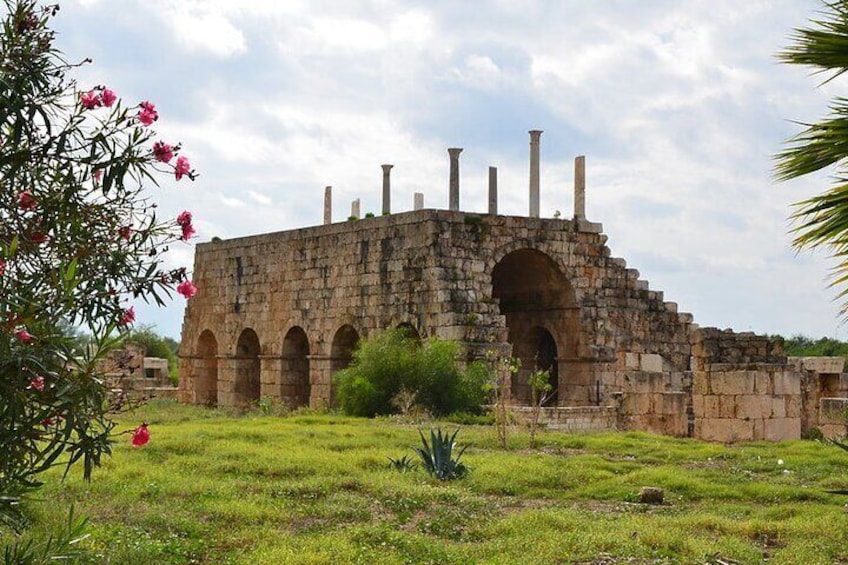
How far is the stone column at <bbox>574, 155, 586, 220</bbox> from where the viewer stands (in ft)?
84.9

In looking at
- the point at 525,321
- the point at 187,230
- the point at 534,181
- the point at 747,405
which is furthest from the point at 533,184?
the point at 187,230

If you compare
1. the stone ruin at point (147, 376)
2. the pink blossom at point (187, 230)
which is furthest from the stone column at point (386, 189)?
the pink blossom at point (187, 230)

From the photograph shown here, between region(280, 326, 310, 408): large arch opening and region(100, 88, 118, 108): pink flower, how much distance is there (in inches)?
816

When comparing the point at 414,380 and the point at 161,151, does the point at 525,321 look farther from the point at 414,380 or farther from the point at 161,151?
the point at 161,151

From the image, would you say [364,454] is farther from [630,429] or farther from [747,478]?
[630,429]

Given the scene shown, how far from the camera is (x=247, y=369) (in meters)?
29.8

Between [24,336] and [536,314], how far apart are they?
65.6 ft

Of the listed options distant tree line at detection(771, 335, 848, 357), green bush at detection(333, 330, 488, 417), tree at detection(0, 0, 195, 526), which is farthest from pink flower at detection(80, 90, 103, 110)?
distant tree line at detection(771, 335, 848, 357)

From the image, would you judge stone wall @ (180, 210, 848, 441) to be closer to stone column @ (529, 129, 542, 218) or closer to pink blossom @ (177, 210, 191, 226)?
stone column @ (529, 129, 542, 218)

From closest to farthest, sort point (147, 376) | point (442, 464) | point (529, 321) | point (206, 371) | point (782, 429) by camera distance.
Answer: point (442, 464) → point (782, 429) → point (529, 321) → point (206, 371) → point (147, 376)

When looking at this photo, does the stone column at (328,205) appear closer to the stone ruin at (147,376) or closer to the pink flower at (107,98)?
the stone ruin at (147,376)

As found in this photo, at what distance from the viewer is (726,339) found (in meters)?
24.9

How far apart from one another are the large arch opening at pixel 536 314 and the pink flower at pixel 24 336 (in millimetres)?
18853

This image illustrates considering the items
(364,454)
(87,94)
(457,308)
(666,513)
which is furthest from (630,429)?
(87,94)
